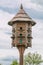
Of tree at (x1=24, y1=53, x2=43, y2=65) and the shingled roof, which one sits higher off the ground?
the shingled roof

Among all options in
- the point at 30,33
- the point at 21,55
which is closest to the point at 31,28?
the point at 30,33

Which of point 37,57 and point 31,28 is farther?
point 37,57

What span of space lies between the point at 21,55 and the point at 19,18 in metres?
2.38

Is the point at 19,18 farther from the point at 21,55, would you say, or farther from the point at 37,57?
the point at 37,57

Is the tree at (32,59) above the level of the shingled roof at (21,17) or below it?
below

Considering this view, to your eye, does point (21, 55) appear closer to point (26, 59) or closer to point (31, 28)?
point (31, 28)

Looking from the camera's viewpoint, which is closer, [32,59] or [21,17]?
[21,17]

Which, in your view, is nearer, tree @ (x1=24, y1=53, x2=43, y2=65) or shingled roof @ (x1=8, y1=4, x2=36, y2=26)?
shingled roof @ (x1=8, y1=4, x2=36, y2=26)

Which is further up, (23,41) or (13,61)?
(23,41)

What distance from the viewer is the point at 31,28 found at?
21453mm

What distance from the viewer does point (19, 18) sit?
21078mm

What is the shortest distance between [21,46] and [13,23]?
1.65m

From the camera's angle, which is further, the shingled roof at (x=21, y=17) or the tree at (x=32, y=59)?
the tree at (x=32, y=59)

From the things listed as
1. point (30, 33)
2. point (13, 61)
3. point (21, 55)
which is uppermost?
point (30, 33)
